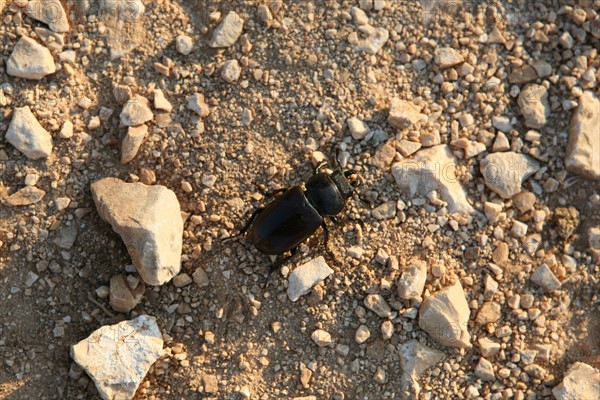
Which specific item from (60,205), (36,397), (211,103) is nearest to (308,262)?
(211,103)

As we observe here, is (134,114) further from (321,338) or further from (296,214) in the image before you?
(321,338)

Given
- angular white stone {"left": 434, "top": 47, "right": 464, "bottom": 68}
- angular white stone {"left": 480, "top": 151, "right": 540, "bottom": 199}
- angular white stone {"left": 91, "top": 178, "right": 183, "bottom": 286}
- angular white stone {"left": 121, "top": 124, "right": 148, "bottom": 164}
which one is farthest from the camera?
angular white stone {"left": 434, "top": 47, "right": 464, "bottom": 68}

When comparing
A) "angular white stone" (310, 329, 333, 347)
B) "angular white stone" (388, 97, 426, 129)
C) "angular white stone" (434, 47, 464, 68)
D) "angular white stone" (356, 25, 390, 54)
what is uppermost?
"angular white stone" (356, 25, 390, 54)

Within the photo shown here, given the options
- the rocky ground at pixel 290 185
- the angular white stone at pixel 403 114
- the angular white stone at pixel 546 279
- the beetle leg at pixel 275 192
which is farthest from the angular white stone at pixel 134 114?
the angular white stone at pixel 546 279

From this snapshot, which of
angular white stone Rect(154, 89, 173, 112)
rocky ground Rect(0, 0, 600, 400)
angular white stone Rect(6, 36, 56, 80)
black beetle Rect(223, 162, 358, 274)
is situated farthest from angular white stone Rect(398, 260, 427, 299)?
angular white stone Rect(6, 36, 56, 80)

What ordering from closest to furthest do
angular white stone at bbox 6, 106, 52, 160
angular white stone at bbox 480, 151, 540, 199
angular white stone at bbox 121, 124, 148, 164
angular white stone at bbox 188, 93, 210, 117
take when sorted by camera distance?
angular white stone at bbox 6, 106, 52, 160
angular white stone at bbox 121, 124, 148, 164
angular white stone at bbox 188, 93, 210, 117
angular white stone at bbox 480, 151, 540, 199

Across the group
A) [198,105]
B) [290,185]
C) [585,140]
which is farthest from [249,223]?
[585,140]

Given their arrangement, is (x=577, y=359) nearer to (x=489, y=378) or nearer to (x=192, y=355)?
(x=489, y=378)

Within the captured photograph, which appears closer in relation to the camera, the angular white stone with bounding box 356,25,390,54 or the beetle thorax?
the beetle thorax

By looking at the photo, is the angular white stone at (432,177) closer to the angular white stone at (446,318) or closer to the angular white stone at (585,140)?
the angular white stone at (446,318)

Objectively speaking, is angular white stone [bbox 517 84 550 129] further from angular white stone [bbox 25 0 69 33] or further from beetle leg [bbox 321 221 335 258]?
angular white stone [bbox 25 0 69 33]
